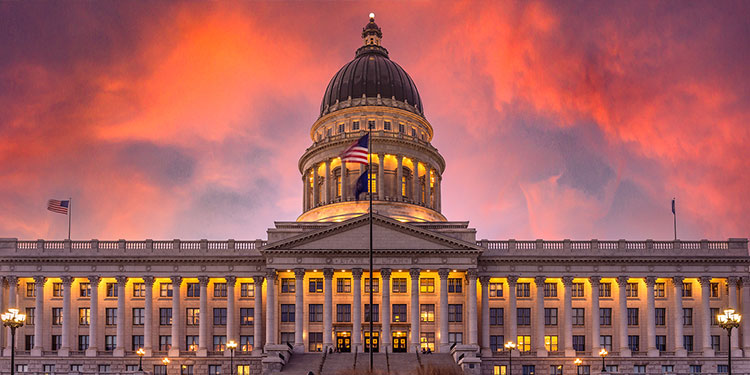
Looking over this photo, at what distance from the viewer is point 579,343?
73.9 meters

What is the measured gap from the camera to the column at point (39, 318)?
238ft

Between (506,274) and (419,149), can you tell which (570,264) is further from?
(419,149)

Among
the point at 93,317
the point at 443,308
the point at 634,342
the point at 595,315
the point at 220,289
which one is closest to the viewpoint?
the point at 443,308

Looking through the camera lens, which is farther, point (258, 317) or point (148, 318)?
point (258, 317)

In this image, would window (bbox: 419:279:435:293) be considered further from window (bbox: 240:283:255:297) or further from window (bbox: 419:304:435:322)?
window (bbox: 240:283:255:297)

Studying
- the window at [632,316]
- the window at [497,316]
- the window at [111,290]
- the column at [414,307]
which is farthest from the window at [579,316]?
the window at [111,290]

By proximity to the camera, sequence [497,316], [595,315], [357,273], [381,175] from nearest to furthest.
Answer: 1. [357,273]
2. [595,315]
3. [497,316]
4. [381,175]

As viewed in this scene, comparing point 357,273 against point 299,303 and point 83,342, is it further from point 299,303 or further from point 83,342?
point 83,342

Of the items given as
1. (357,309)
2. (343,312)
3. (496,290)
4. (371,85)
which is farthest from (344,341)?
(371,85)

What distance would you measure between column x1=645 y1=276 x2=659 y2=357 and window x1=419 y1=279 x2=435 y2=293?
21186 mm

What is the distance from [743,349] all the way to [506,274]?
24259mm

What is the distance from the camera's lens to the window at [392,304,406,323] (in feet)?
239

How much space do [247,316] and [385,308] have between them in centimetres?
1484

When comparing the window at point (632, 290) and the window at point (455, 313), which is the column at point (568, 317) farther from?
the window at point (455, 313)
